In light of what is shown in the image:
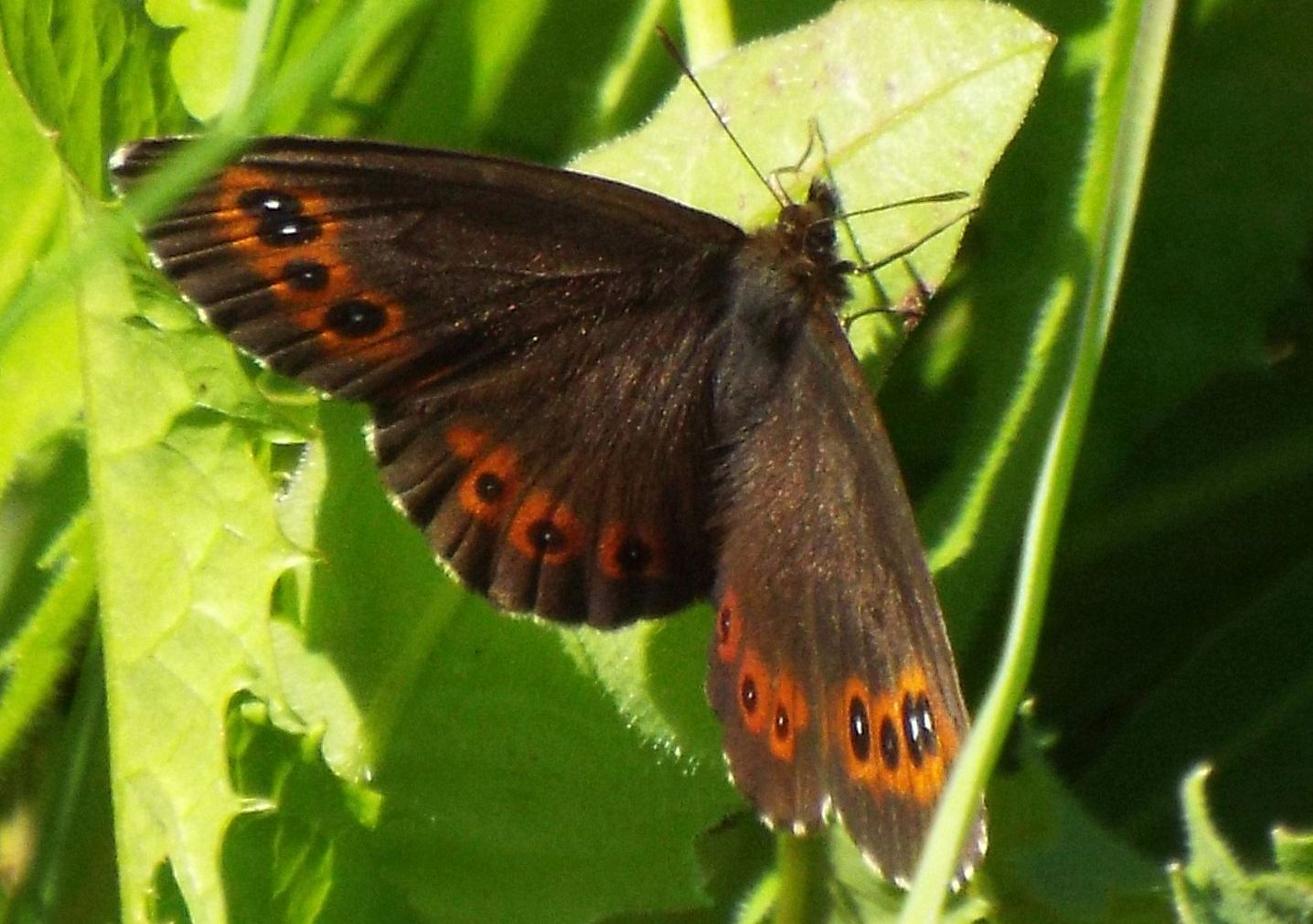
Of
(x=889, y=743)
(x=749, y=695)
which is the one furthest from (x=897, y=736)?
(x=749, y=695)

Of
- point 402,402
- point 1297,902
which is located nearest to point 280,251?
point 402,402

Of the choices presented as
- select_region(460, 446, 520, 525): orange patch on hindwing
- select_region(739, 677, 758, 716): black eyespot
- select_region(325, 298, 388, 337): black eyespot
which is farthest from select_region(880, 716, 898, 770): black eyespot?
select_region(325, 298, 388, 337): black eyespot

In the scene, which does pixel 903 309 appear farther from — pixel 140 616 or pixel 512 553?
pixel 140 616

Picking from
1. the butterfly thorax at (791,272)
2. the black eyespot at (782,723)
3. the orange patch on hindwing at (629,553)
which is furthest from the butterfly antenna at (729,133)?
the black eyespot at (782,723)

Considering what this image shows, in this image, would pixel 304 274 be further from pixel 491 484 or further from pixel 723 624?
pixel 723 624

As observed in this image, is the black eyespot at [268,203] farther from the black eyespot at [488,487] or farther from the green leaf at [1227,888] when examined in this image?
the green leaf at [1227,888]

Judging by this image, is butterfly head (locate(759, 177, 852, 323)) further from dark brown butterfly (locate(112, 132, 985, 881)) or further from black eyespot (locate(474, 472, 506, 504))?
black eyespot (locate(474, 472, 506, 504))
